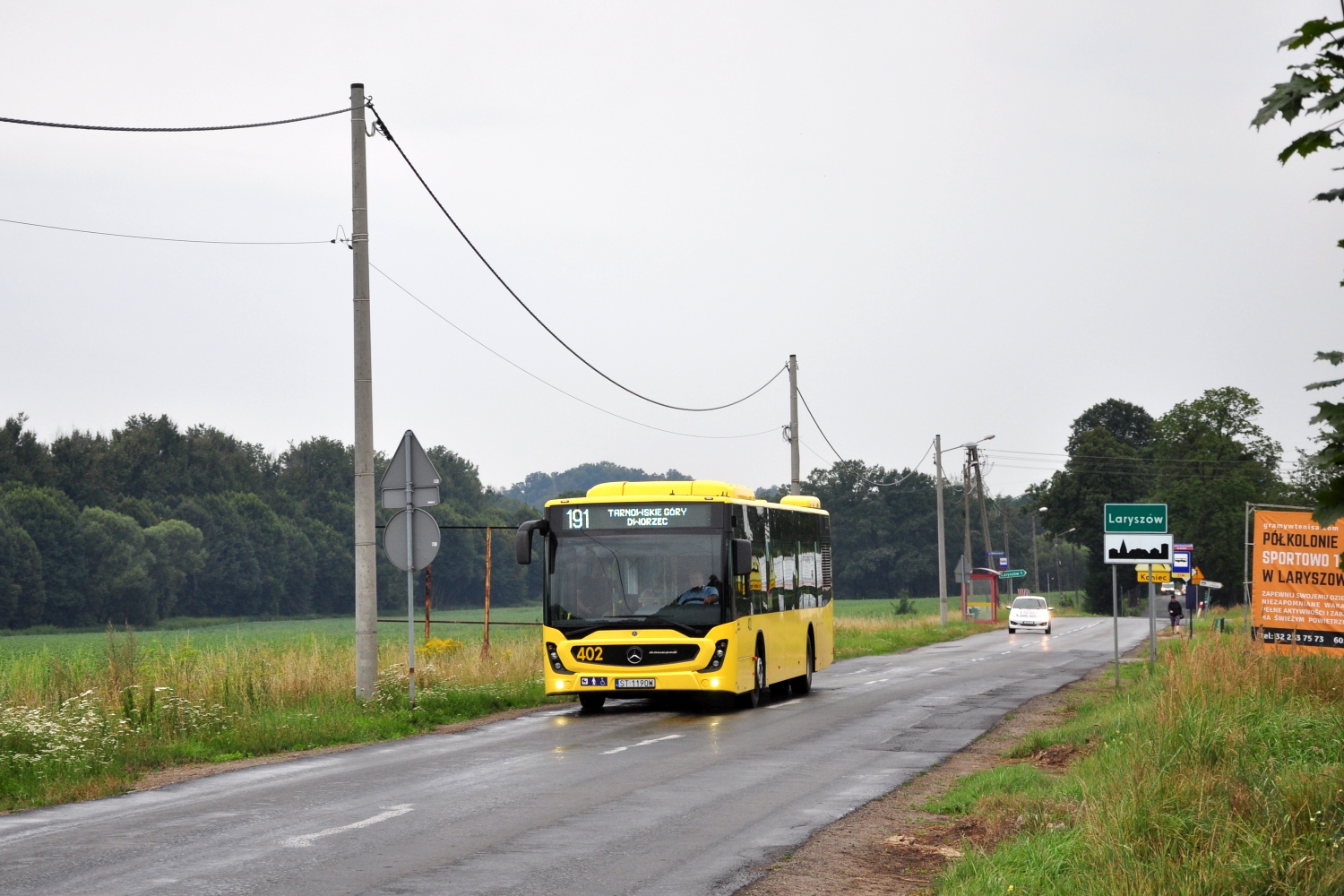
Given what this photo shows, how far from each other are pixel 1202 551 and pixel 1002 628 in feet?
112

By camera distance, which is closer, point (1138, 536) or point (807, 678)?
point (1138, 536)

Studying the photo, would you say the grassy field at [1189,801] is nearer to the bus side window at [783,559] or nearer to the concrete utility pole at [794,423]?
the bus side window at [783,559]

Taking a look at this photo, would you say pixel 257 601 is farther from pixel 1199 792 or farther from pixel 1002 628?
pixel 1199 792

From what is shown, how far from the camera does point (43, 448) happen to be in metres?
93.4

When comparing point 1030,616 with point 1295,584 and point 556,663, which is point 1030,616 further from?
point 556,663

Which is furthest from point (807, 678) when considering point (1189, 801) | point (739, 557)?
point (1189, 801)

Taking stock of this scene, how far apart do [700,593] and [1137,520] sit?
22.1 feet

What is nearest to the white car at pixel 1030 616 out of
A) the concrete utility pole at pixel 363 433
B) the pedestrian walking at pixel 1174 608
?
the pedestrian walking at pixel 1174 608

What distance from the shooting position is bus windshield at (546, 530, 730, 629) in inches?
796

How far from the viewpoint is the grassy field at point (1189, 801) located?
20.7ft

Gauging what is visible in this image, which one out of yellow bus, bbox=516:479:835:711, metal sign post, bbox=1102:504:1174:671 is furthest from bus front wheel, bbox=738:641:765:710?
metal sign post, bbox=1102:504:1174:671

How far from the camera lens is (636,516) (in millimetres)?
20828

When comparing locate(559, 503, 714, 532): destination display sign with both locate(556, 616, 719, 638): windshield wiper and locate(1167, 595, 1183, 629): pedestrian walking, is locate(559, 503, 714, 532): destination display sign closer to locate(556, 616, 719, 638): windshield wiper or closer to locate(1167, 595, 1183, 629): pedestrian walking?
locate(556, 616, 719, 638): windshield wiper

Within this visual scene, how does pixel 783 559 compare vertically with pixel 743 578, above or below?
above
